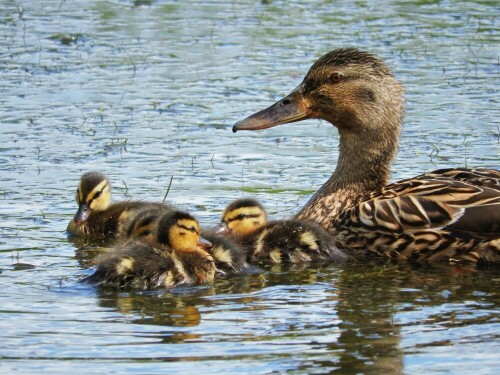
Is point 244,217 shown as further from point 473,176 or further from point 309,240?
point 473,176

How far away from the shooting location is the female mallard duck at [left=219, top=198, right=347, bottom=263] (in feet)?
26.2

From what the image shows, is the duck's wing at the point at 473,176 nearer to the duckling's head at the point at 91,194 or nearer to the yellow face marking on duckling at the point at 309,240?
the yellow face marking on duckling at the point at 309,240

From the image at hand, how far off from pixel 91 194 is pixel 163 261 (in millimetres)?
1622

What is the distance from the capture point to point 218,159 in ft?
34.0

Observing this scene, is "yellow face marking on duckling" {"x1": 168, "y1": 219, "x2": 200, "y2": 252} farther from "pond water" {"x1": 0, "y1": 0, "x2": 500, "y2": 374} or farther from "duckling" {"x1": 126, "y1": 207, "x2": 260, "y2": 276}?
"pond water" {"x1": 0, "y1": 0, "x2": 500, "y2": 374}

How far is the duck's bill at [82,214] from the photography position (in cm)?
873

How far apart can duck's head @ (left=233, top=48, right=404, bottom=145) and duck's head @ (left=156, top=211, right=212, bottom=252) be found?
5.22ft

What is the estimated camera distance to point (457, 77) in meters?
12.9

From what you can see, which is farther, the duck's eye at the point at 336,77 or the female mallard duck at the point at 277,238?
the duck's eye at the point at 336,77

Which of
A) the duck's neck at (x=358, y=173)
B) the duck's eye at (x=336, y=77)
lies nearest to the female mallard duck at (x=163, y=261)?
the duck's neck at (x=358, y=173)

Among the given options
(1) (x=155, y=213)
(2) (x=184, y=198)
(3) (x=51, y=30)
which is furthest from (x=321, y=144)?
(3) (x=51, y=30)

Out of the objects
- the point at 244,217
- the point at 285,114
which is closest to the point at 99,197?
the point at 244,217

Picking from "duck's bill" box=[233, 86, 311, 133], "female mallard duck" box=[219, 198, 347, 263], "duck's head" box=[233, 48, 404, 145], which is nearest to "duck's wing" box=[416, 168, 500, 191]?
"duck's head" box=[233, 48, 404, 145]

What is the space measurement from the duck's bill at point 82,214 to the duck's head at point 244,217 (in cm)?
100
